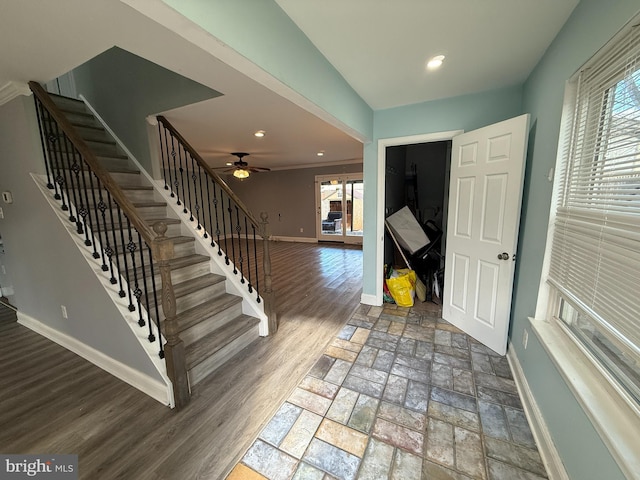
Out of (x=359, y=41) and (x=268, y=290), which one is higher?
(x=359, y=41)

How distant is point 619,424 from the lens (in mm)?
942

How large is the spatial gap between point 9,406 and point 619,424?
3.36m

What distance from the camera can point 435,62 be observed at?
1.94m

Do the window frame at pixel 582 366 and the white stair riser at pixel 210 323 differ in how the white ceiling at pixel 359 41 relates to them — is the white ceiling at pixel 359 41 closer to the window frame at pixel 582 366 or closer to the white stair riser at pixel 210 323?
the window frame at pixel 582 366

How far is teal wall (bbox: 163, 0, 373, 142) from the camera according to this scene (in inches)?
39.9

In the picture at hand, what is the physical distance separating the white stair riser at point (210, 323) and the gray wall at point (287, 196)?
212 inches

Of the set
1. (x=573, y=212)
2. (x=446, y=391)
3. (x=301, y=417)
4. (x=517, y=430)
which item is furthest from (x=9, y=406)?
(x=573, y=212)

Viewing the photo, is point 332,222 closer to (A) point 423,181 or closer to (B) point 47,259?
(A) point 423,181

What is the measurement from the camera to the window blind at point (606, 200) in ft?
3.25

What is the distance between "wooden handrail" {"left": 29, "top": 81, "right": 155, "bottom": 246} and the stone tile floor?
57.6 inches

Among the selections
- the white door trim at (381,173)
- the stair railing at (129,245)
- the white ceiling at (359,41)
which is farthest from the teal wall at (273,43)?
the stair railing at (129,245)

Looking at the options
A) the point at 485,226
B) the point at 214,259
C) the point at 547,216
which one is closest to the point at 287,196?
the point at 214,259

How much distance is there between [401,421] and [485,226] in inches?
69.1

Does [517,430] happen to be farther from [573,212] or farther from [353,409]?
[573,212]
